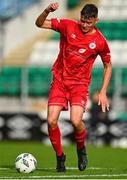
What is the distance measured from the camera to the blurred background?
21547 mm

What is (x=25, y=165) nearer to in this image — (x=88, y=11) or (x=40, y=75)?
(x=88, y=11)

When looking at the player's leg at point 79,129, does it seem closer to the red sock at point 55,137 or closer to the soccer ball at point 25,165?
the red sock at point 55,137

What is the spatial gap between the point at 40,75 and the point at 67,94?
46.3 ft

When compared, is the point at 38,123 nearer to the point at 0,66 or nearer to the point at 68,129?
the point at 68,129

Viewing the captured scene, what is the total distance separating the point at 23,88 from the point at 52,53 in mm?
2535

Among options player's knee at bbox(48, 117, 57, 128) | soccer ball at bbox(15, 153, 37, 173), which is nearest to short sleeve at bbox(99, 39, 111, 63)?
player's knee at bbox(48, 117, 57, 128)

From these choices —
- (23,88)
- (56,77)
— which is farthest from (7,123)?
(56,77)

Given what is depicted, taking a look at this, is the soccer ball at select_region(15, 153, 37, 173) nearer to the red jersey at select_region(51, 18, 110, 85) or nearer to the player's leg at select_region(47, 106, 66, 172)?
the player's leg at select_region(47, 106, 66, 172)

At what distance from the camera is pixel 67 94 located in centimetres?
1087

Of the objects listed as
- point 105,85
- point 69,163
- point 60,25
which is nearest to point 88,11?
point 60,25

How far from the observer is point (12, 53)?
2797 centimetres

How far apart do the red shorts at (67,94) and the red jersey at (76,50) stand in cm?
7

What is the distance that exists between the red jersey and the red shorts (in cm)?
7

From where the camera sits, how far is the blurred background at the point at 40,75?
70.7 feet
